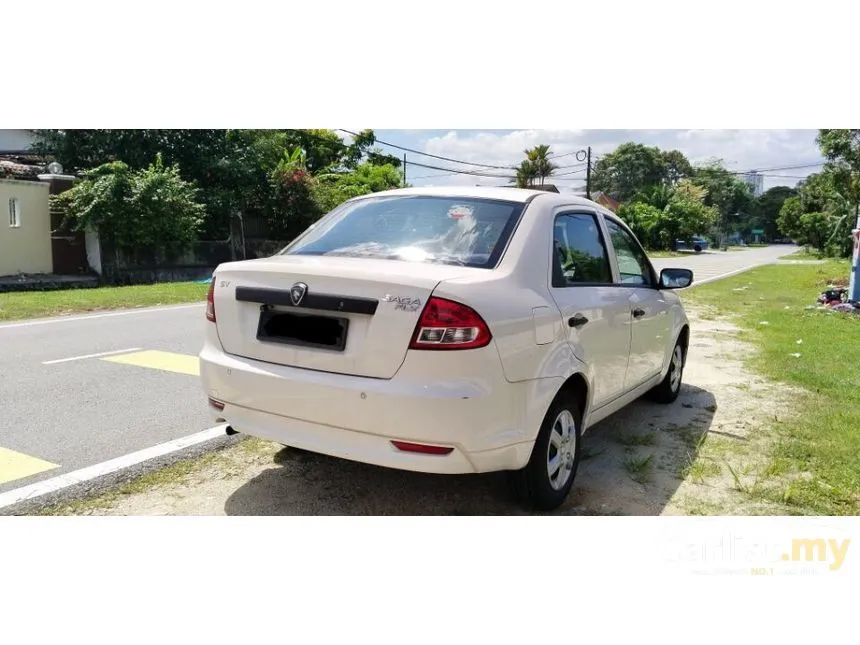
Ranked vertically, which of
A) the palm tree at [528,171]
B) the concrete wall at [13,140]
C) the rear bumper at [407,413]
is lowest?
the rear bumper at [407,413]

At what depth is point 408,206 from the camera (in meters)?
4.20

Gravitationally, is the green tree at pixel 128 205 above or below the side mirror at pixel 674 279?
above

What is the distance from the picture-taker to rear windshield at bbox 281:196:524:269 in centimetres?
370

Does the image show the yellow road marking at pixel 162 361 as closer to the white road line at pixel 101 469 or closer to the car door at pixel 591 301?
the white road line at pixel 101 469

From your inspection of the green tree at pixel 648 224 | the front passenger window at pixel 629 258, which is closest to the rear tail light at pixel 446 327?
A: the front passenger window at pixel 629 258

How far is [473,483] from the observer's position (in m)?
4.22

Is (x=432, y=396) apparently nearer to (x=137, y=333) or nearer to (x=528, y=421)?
(x=528, y=421)

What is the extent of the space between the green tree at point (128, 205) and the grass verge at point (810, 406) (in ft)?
46.6

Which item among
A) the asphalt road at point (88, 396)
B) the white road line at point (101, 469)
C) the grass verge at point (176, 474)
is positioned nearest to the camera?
the grass verge at point (176, 474)

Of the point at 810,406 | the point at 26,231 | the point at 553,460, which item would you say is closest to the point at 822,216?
the point at 26,231

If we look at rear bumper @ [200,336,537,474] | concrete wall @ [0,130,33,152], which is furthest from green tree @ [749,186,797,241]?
rear bumper @ [200,336,537,474]

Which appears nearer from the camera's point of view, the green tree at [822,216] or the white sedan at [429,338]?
the white sedan at [429,338]

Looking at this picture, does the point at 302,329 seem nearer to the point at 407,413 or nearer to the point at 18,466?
the point at 407,413

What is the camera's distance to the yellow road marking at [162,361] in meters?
7.10
